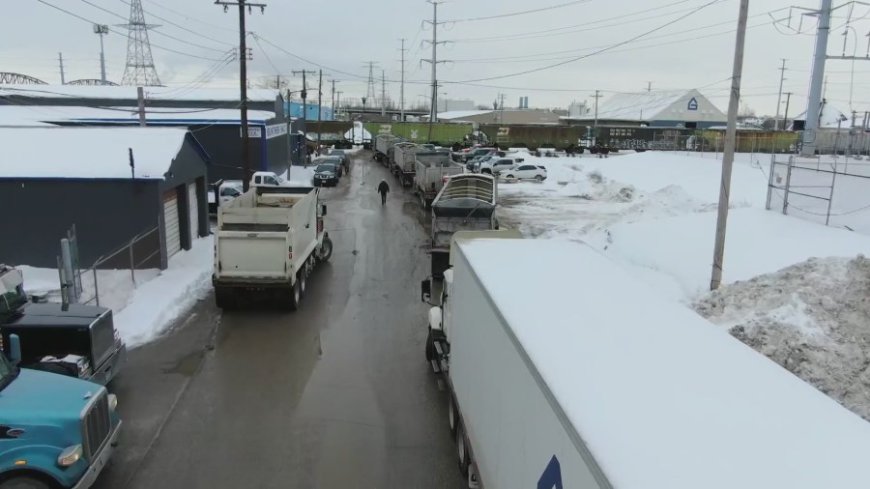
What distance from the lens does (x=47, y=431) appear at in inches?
284

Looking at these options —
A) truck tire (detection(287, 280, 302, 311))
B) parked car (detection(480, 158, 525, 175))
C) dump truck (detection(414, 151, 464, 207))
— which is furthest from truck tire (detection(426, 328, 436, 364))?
parked car (detection(480, 158, 525, 175))

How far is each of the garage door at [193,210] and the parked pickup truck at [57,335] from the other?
42.3 feet

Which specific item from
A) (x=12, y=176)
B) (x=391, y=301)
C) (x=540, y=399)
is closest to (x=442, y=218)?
(x=391, y=301)

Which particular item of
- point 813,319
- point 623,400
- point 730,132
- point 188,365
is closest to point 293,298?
point 188,365

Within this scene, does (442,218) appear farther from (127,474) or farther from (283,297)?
(127,474)

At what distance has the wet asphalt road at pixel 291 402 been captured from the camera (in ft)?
29.2

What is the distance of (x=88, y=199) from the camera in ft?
63.3

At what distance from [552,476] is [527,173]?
152 feet

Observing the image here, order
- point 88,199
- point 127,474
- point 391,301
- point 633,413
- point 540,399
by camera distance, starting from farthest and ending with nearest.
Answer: point 88,199
point 391,301
point 127,474
point 540,399
point 633,413

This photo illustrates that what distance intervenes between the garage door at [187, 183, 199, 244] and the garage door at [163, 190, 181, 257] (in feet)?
2.63

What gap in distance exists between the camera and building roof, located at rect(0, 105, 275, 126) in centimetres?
4267

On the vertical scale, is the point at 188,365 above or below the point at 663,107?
below

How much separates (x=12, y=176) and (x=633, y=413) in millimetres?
20296

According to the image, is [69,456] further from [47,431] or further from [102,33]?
[102,33]
